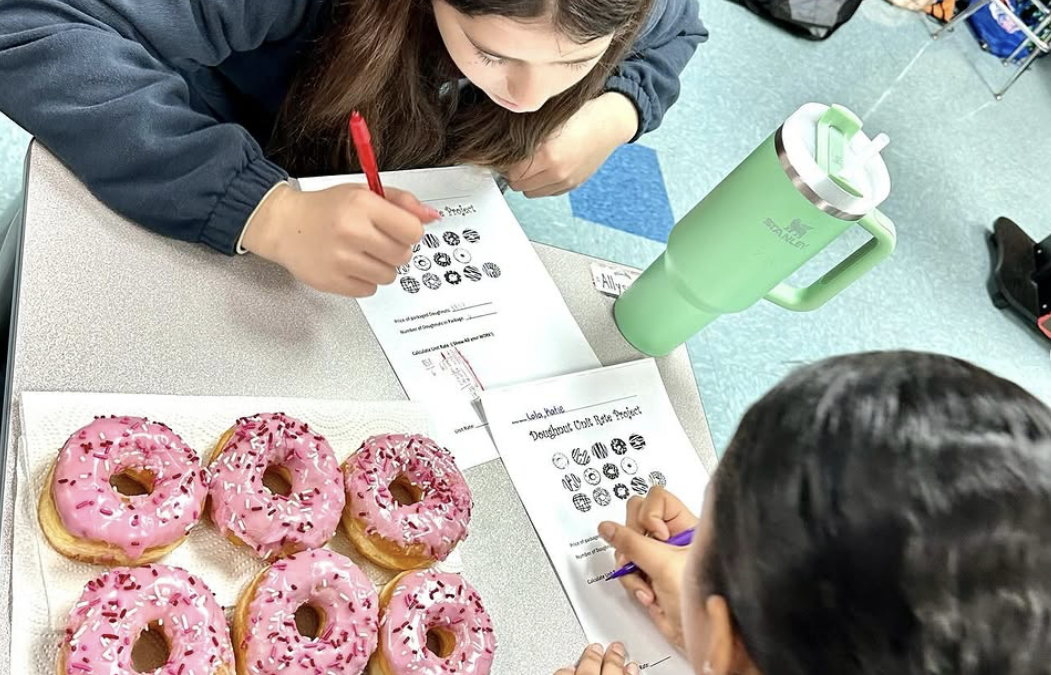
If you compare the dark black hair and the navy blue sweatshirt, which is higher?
the dark black hair

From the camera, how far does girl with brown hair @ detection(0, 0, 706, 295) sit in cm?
65

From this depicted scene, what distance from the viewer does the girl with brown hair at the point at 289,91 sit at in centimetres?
65

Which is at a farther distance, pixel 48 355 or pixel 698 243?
pixel 698 243

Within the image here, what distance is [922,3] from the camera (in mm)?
2143

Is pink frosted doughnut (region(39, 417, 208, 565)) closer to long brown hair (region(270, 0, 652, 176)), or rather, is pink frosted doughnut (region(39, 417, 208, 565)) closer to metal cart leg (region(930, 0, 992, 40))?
long brown hair (region(270, 0, 652, 176))

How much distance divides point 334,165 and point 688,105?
984mm

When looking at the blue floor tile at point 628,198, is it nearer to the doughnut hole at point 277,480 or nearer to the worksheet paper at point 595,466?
the worksheet paper at point 595,466

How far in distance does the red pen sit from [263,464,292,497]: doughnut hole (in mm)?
231

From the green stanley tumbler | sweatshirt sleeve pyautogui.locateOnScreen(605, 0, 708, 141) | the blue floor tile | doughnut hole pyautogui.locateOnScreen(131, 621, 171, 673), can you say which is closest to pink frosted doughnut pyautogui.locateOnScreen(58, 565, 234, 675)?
doughnut hole pyautogui.locateOnScreen(131, 621, 171, 673)

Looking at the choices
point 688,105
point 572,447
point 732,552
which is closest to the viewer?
point 732,552

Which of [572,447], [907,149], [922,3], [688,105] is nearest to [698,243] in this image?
[572,447]

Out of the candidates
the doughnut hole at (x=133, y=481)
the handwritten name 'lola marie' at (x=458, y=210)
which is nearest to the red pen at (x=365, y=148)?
the handwritten name 'lola marie' at (x=458, y=210)

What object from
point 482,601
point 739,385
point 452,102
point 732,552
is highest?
point 732,552

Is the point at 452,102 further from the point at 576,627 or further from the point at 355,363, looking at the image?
the point at 576,627
